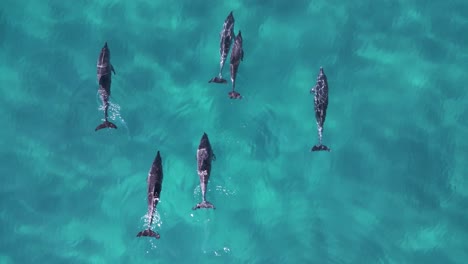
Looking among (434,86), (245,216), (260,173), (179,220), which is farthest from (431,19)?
(179,220)

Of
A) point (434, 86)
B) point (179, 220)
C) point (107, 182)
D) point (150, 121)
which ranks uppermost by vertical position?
point (434, 86)

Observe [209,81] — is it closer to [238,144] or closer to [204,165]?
[238,144]

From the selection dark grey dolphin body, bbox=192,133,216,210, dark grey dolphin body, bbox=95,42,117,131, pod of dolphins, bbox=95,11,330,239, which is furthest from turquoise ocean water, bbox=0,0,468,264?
dark grey dolphin body, bbox=192,133,216,210

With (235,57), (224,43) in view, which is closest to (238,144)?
(235,57)

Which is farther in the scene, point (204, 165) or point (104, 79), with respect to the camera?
point (104, 79)

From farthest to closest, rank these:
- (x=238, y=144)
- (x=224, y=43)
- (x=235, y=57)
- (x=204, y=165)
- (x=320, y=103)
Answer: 1. (x=238, y=144)
2. (x=224, y=43)
3. (x=235, y=57)
4. (x=320, y=103)
5. (x=204, y=165)

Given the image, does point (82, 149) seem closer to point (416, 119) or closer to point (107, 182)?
point (107, 182)
